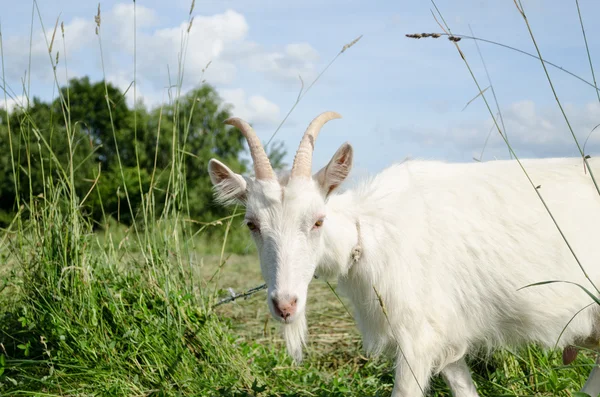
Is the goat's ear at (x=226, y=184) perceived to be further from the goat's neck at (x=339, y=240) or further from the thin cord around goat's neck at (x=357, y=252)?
the thin cord around goat's neck at (x=357, y=252)

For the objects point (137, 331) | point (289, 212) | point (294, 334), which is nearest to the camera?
point (289, 212)

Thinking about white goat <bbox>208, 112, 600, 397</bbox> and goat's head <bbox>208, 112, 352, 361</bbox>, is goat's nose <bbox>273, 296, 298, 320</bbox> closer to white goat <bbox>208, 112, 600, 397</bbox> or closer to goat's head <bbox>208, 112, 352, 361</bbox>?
goat's head <bbox>208, 112, 352, 361</bbox>

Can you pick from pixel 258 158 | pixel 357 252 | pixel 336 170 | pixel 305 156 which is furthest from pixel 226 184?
pixel 357 252

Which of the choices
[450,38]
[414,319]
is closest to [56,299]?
[414,319]

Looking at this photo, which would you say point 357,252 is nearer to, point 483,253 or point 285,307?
point 285,307

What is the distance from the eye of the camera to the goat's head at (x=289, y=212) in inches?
115

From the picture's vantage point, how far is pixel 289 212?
119 inches

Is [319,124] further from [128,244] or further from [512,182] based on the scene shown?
[128,244]

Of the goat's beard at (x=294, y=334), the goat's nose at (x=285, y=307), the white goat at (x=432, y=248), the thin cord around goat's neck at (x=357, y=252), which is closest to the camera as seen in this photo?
the goat's nose at (x=285, y=307)

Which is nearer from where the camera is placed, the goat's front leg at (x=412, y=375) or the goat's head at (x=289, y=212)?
the goat's head at (x=289, y=212)

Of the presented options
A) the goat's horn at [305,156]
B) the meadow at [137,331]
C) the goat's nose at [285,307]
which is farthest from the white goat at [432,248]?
the meadow at [137,331]

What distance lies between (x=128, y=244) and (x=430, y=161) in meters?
2.08

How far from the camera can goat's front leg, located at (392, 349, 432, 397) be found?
322cm

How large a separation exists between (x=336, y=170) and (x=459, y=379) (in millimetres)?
1405
